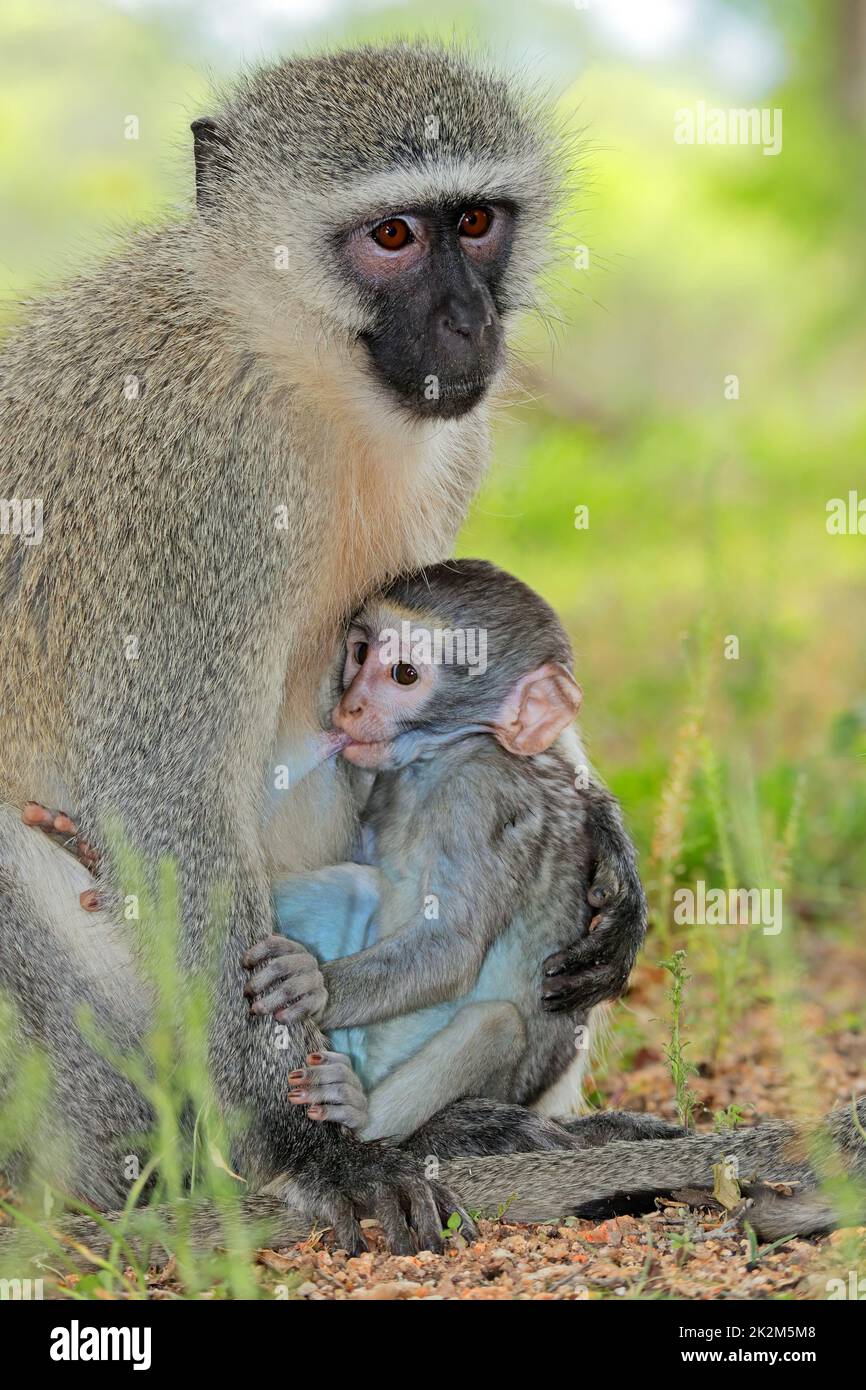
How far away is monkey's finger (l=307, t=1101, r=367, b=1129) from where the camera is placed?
4109 millimetres

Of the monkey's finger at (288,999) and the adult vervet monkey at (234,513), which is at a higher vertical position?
the adult vervet monkey at (234,513)

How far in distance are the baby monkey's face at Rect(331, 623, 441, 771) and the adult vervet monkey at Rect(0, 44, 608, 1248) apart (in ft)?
0.51

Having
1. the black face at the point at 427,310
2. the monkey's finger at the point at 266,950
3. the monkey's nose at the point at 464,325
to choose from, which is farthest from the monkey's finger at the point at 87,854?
the monkey's nose at the point at 464,325

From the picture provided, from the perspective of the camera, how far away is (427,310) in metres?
4.22

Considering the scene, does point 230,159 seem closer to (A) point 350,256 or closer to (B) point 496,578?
(A) point 350,256

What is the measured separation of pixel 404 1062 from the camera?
429 cm

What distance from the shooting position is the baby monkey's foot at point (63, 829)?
4211 millimetres

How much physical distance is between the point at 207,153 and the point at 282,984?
2293 millimetres

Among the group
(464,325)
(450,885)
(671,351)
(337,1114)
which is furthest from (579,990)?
(671,351)

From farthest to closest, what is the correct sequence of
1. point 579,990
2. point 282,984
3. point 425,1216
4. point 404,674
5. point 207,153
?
point 207,153
point 404,674
point 579,990
point 282,984
point 425,1216

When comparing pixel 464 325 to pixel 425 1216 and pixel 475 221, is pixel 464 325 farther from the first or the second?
pixel 425 1216

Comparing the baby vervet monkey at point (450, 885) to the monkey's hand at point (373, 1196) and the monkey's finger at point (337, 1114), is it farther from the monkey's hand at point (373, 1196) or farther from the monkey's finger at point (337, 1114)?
the monkey's hand at point (373, 1196)

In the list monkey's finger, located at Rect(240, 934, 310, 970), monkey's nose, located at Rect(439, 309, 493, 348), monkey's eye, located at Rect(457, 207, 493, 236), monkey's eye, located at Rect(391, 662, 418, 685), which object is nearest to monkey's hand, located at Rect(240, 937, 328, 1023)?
monkey's finger, located at Rect(240, 934, 310, 970)
